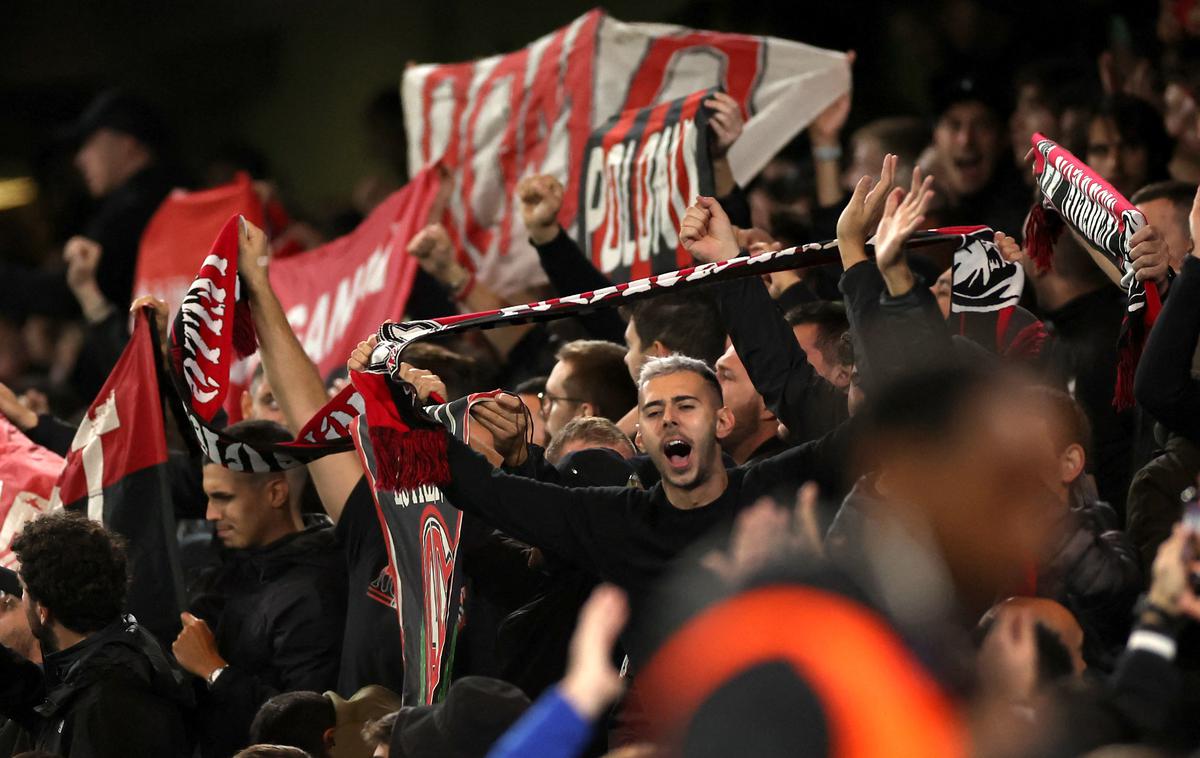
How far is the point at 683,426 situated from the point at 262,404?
2.58m

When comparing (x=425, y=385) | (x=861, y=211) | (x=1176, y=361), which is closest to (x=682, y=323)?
(x=425, y=385)

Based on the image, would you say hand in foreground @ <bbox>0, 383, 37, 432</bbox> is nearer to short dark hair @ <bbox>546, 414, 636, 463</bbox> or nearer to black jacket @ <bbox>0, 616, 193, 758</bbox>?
black jacket @ <bbox>0, 616, 193, 758</bbox>

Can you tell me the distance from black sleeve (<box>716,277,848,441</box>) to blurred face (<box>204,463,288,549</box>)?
1.73 metres

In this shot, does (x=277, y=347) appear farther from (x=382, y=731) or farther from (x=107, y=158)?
(x=107, y=158)

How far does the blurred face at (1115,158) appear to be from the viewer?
238 inches

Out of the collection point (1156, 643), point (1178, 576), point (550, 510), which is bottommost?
point (550, 510)

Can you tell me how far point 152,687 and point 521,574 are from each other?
0.99 metres

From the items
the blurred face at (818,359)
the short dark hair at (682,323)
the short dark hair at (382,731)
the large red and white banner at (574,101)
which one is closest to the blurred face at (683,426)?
the blurred face at (818,359)

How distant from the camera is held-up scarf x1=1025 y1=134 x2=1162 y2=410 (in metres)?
4.35

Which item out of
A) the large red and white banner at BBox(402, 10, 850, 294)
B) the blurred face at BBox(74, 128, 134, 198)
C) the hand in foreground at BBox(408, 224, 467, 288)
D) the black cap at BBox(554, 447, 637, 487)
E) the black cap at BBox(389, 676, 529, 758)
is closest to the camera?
the black cap at BBox(389, 676, 529, 758)

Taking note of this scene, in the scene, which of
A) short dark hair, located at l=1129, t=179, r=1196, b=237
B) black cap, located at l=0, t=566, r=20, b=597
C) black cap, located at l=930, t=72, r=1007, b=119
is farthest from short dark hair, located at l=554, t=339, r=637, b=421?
black cap, located at l=930, t=72, r=1007, b=119

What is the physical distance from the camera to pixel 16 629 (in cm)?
504

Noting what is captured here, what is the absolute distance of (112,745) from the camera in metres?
4.45

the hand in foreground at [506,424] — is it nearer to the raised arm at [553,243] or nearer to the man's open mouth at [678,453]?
the man's open mouth at [678,453]
